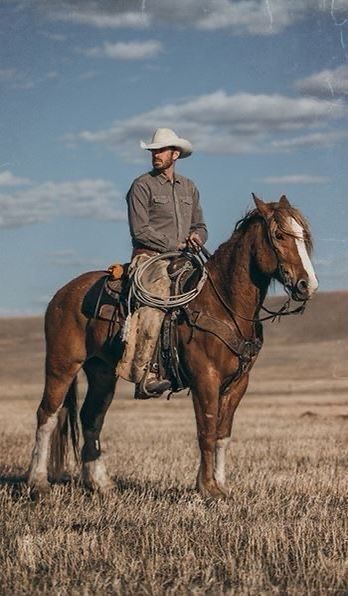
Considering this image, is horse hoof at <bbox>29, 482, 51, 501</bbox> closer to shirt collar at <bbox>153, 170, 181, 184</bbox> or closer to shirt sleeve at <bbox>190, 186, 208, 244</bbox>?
shirt sleeve at <bbox>190, 186, 208, 244</bbox>

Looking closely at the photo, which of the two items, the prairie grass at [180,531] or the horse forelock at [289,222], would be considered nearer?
the prairie grass at [180,531]

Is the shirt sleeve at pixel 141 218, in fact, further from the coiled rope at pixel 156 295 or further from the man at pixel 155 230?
the coiled rope at pixel 156 295

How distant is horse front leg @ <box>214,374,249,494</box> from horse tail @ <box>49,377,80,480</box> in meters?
1.85

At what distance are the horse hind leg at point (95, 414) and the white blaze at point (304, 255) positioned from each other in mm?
2783

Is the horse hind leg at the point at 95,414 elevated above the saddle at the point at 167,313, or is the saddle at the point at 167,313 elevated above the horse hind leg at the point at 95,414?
the saddle at the point at 167,313

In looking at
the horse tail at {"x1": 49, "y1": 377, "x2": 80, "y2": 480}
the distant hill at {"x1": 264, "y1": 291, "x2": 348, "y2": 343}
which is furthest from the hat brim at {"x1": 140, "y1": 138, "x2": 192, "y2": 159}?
the distant hill at {"x1": 264, "y1": 291, "x2": 348, "y2": 343}

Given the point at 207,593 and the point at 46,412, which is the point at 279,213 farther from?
the point at 207,593

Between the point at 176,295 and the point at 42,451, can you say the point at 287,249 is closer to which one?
the point at 176,295

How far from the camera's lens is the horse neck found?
868cm

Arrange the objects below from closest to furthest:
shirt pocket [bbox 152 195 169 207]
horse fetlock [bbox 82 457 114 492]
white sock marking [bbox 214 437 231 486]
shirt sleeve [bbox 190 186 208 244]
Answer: white sock marking [bbox 214 437 231 486]
shirt pocket [bbox 152 195 169 207]
shirt sleeve [bbox 190 186 208 244]
horse fetlock [bbox 82 457 114 492]

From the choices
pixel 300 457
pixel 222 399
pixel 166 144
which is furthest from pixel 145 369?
pixel 300 457

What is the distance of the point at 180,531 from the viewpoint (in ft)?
22.5

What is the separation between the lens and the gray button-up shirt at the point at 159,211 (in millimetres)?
9195

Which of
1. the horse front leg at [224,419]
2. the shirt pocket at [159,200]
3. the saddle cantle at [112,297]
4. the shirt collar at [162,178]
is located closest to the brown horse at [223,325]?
the horse front leg at [224,419]
